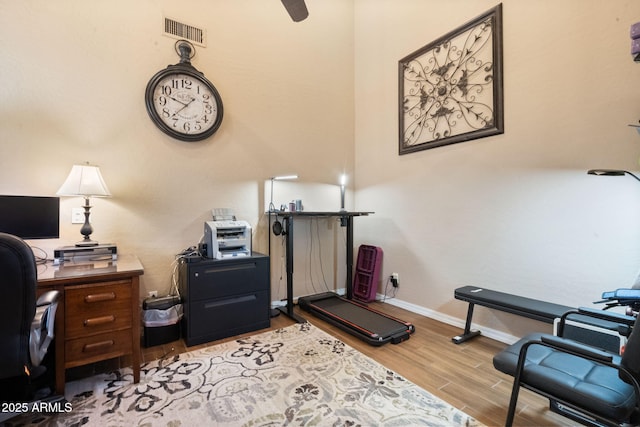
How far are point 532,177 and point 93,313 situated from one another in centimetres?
321

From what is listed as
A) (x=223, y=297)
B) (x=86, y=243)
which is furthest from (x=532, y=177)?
(x=86, y=243)

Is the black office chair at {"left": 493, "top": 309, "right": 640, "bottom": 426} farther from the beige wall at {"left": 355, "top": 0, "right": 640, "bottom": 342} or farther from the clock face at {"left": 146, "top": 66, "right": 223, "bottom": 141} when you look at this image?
the clock face at {"left": 146, "top": 66, "right": 223, "bottom": 141}

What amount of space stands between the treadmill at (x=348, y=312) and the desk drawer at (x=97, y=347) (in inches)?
59.6

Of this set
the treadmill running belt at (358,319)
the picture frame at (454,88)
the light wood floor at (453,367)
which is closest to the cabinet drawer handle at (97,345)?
the light wood floor at (453,367)

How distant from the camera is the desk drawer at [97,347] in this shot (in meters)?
1.73

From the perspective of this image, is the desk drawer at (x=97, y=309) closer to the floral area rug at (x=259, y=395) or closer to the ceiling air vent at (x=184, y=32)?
the floral area rug at (x=259, y=395)

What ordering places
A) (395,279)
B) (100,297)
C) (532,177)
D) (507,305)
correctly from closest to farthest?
(100,297)
(507,305)
(532,177)
(395,279)

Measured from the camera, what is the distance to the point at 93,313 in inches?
69.6

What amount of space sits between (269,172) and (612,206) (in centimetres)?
290

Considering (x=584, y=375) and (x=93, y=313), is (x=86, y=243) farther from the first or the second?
(x=584, y=375)

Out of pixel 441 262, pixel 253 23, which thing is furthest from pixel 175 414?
pixel 253 23

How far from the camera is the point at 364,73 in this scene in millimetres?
3898

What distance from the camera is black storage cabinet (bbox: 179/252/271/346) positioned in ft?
8.00

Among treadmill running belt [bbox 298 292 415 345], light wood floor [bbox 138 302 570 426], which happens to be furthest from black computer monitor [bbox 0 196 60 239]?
treadmill running belt [bbox 298 292 415 345]
